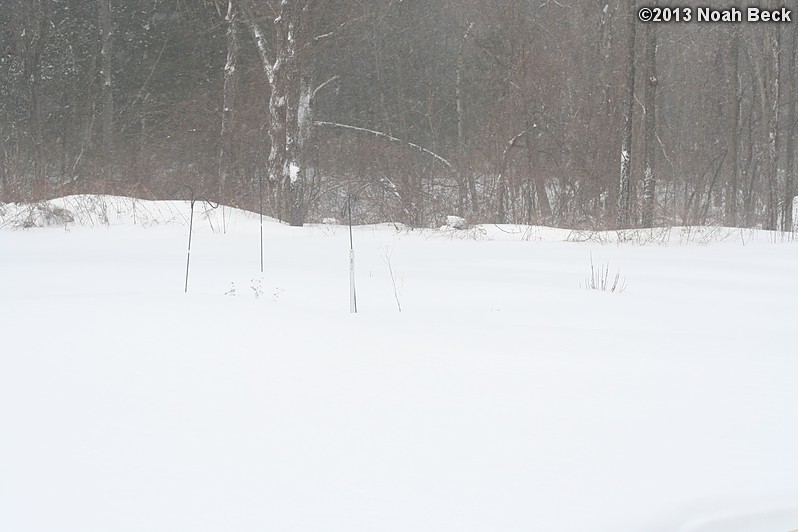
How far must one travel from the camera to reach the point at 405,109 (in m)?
22.8

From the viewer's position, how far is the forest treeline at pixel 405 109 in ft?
50.5

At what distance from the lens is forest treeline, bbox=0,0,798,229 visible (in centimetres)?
1540

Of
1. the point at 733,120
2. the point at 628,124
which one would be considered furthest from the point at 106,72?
the point at 733,120

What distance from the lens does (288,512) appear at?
2201mm

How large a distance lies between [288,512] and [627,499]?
0.92m

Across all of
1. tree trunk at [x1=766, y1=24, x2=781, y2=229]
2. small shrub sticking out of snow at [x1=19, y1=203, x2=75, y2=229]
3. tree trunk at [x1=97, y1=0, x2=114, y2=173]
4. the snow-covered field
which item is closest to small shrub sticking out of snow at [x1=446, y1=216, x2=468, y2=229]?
small shrub sticking out of snow at [x1=19, y1=203, x2=75, y2=229]

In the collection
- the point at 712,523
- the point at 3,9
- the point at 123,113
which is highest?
the point at 3,9

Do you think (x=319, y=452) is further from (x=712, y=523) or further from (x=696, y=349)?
(x=696, y=349)

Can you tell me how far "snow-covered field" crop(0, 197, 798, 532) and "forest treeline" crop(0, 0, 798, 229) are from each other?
27.7ft

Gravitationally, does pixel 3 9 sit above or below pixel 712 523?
above

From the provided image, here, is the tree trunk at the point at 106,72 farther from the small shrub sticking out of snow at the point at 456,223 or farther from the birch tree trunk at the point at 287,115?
the small shrub sticking out of snow at the point at 456,223

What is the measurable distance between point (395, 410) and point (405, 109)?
20396 mm

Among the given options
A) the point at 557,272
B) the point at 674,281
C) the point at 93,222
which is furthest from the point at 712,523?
the point at 93,222

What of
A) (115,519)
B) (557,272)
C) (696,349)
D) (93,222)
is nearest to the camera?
(115,519)
